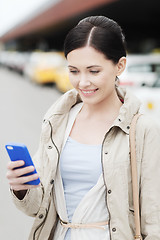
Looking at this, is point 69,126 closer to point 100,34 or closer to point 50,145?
point 50,145

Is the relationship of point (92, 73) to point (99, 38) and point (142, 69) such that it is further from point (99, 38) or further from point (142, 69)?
point (142, 69)

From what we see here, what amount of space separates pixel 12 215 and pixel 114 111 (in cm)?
259

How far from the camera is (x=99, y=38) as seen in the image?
1.59 meters

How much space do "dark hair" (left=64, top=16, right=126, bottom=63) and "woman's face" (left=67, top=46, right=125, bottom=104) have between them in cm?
2

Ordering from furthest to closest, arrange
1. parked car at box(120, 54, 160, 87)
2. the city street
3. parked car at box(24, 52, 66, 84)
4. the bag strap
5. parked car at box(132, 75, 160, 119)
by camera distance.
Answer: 1. parked car at box(24, 52, 66, 84)
2. parked car at box(120, 54, 160, 87)
3. parked car at box(132, 75, 160, 119)
4. the city street
5. the bag strap

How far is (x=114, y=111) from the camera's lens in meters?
1.80

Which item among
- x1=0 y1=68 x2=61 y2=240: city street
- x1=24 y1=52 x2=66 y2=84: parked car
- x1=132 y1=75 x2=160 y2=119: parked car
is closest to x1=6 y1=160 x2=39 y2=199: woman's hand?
x1=0 y1=68 x2=61 y2=240: city street

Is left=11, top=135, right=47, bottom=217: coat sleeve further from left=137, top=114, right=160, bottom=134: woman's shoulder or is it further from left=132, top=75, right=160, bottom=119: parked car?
left=132, top=75, right=160, bottom=119: parked car

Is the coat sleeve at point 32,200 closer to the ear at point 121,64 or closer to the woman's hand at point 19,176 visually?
the woman's hand at point 19,176

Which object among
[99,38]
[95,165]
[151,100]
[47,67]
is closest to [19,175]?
[95,165]

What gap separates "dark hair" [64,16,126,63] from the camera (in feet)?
5.24

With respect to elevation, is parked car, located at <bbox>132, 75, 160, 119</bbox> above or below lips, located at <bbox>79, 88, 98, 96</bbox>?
below

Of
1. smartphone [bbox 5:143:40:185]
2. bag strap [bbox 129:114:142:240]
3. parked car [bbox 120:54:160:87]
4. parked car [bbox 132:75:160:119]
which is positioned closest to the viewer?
smartphone [bbox 5:143:40:185]

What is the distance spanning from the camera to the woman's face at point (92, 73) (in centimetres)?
159
